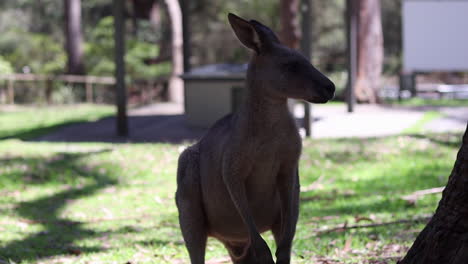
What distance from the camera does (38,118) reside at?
18.5 meters

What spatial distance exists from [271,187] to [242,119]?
→ 0.36 metres

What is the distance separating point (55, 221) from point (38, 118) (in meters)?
12.5

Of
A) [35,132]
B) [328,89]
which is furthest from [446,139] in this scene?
[35,132]

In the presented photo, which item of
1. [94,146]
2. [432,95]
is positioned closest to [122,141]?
[94,146]

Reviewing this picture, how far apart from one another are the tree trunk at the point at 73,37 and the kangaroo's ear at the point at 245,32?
2532 cm

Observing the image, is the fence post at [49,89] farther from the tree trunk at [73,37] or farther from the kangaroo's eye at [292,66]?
the kangaroo's eye at [292,66]

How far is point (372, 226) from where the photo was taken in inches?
216

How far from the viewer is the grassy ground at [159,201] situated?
16.6ft

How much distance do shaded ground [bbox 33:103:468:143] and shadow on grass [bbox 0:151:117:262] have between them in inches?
129

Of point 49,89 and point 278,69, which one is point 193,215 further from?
point 49,89

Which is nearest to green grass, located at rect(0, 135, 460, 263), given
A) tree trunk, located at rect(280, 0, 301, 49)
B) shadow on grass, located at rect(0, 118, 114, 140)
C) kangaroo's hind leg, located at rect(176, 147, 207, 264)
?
kangaroo's hind leg, located at rect(176, 147, 207, 264)

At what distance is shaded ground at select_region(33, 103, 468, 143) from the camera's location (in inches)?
510

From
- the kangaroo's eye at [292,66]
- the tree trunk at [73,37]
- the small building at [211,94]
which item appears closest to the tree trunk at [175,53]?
the tree trunk at [73,37]

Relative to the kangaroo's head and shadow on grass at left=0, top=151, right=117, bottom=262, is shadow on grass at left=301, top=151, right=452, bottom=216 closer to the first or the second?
shadow on grass at left=0, top=151, right=117, bottom=262
